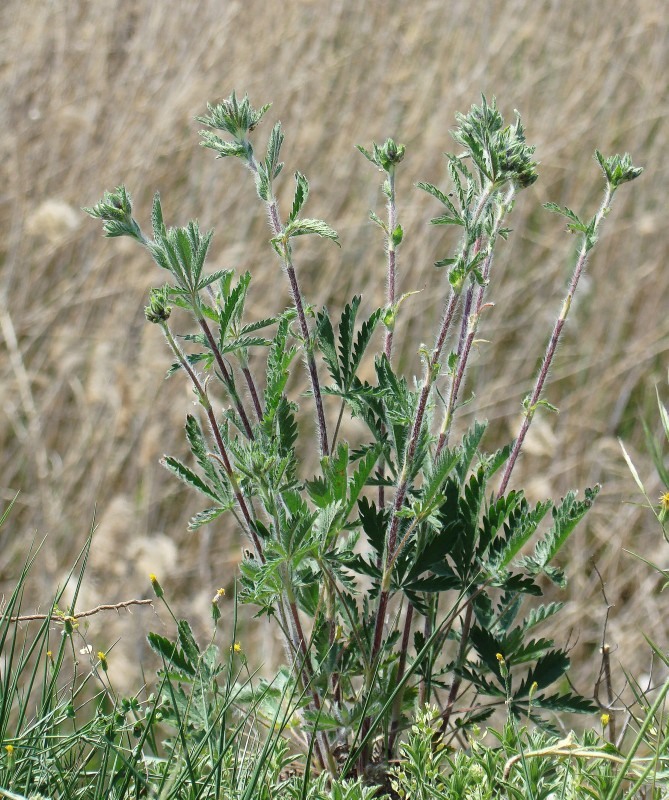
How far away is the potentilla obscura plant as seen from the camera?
84 centimetres

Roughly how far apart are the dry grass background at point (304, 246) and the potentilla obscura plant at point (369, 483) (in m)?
1.89

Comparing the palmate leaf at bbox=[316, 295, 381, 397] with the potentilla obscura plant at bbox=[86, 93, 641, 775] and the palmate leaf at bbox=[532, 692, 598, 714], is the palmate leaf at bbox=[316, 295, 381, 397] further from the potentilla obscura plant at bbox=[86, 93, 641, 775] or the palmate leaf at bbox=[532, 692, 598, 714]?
the palmate leaf at bbox=[532, 692, 598, 714]

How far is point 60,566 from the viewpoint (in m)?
3.02

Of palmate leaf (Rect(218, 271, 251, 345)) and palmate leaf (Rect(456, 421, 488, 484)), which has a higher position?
palmate leaf (Rect(218, 271, 251, 345))

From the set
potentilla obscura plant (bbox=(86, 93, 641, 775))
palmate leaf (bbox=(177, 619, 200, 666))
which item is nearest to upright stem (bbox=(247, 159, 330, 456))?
Result: potentilla obscura plant (bbox=(86, 93, 641, 775))

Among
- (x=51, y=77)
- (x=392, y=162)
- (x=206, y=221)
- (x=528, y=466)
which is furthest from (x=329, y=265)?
(x=392, y=162)

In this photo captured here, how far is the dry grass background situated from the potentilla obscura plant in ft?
6.21

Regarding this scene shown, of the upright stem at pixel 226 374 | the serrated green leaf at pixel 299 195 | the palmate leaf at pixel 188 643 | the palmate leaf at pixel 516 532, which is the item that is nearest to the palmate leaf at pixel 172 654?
the palmate leaf at pixel 188 643

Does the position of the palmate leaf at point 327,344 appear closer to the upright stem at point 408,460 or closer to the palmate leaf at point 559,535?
the upright stem at point 408,460

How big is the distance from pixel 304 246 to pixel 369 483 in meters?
2.35

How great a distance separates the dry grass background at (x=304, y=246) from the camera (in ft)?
9.82

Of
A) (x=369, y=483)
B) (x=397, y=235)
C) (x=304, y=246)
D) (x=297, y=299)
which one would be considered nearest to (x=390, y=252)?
(x=397, y=235)

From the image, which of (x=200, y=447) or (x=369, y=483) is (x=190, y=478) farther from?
(x=369, y=483)

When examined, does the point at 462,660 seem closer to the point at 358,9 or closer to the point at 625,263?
the point at 625,263
